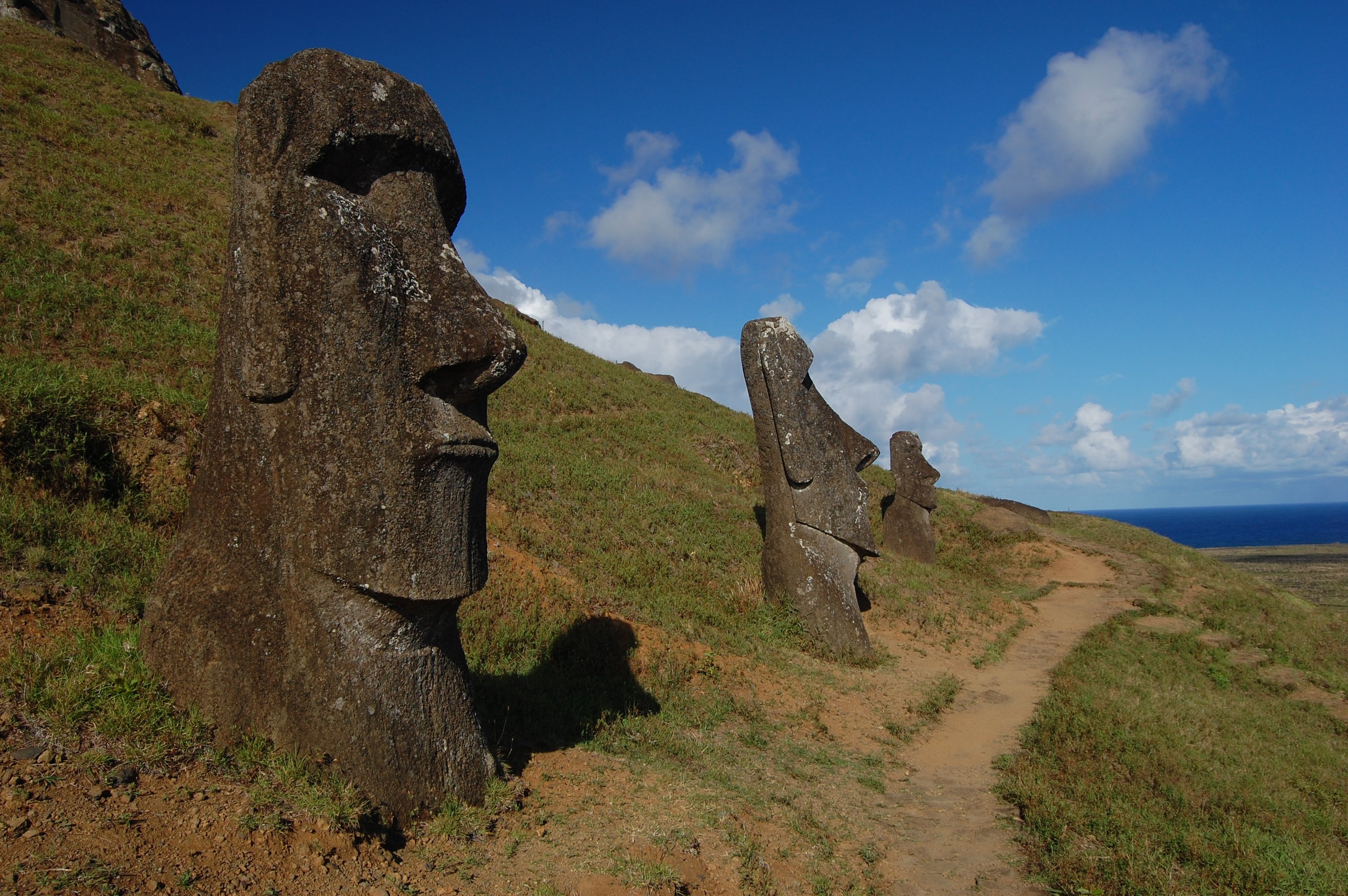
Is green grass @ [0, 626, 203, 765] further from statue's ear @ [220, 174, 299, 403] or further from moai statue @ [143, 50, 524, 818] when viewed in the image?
statue's ear @ [220, 174, 299, 403]

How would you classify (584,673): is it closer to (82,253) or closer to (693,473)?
(693,473)

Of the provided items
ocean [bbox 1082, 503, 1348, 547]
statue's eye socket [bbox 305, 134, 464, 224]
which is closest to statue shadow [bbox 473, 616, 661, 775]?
statue's eye socket [bbox 305, 134, 464, 224]

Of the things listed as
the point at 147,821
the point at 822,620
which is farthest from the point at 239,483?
the point at 822,620

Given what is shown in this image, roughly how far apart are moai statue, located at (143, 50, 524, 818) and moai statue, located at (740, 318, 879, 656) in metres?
6.99

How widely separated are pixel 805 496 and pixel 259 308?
799 centimetres

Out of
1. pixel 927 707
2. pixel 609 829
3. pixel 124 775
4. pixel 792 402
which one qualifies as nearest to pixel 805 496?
pixel 792 402

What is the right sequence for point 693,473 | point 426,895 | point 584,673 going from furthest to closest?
point 693,473 < point 584,673 < point 426,895

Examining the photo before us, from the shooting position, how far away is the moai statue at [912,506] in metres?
17.9

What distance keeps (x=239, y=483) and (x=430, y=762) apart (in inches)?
73.1

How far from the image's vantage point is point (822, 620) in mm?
10414

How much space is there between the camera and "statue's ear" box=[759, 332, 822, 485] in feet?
35.0

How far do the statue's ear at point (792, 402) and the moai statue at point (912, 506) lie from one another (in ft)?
26.4

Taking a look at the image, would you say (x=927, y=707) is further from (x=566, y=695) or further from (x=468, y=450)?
(x=468, y=450)

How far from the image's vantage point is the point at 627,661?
792 cm
